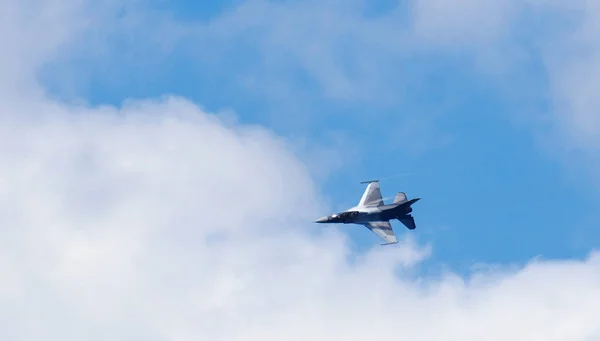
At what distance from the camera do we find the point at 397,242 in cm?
19988

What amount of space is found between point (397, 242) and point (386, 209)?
9.27 metres

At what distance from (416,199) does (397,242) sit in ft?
42.0

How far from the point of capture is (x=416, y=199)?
197 meters

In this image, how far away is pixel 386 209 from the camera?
656 ft

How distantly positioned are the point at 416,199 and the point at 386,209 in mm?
8570
